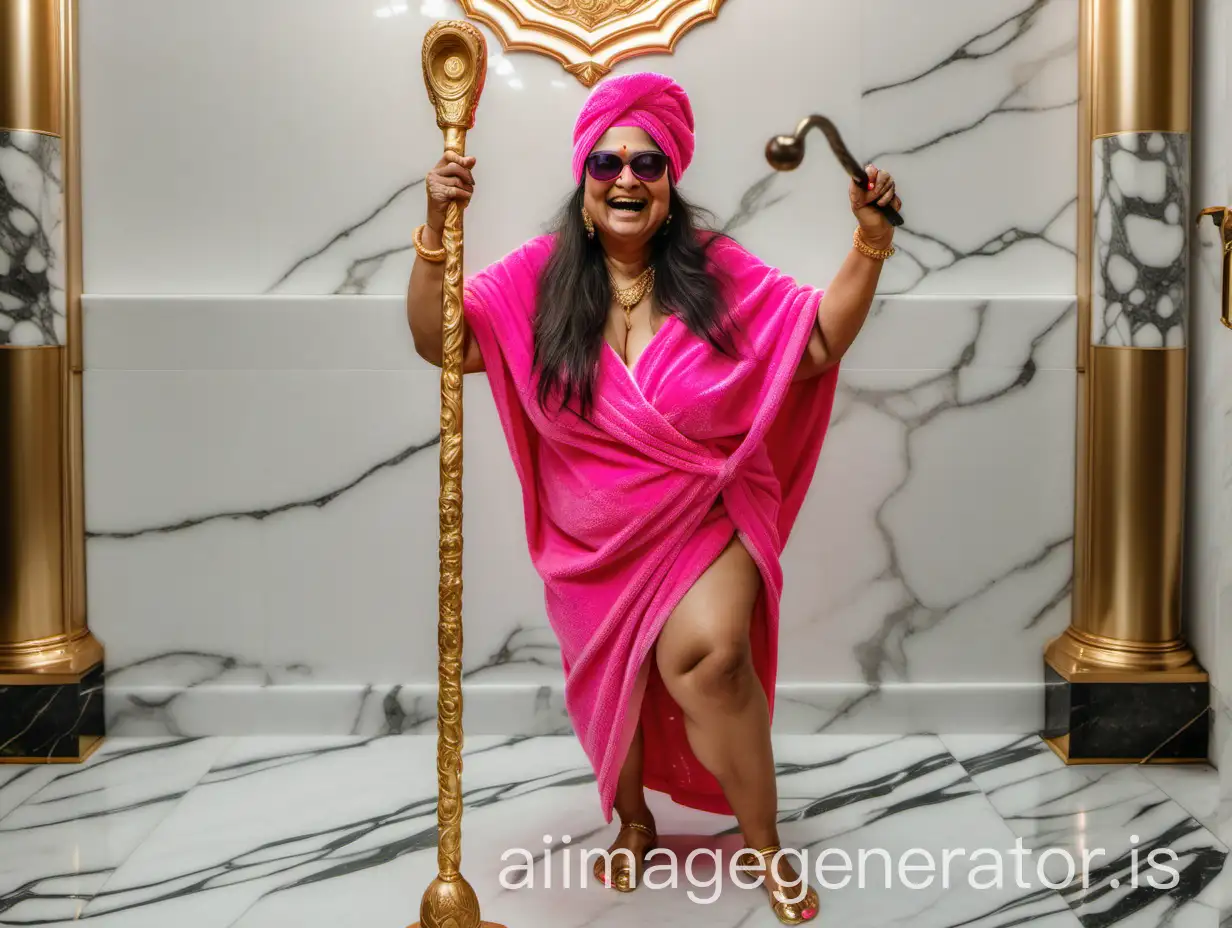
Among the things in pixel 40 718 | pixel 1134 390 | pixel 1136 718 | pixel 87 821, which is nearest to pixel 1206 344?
pixel 1134 390

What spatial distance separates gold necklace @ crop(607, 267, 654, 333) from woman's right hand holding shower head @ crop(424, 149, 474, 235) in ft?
1.41

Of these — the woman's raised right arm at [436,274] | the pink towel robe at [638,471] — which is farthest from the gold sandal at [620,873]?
the woman's raised right arm at [436,274]

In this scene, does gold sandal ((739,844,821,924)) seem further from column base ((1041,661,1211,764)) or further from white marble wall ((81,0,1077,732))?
column base ((1041,661,1211,764))

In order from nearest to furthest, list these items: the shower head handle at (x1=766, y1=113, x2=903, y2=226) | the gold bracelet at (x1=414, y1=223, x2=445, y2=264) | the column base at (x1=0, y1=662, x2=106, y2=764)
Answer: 1. the shower head handle at (x1=766, y1=113, x2=903, y2=226)
2. the gold bracelet at (x1=414, y1=223, x2=445, y2=264)
3. the column base at (x1=0, y1=662, x2=106, y2=764)

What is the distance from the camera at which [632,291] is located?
252 cm

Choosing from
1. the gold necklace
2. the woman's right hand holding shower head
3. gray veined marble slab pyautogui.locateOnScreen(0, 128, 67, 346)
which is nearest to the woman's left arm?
the gold necklace

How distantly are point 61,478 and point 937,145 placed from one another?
2.60m

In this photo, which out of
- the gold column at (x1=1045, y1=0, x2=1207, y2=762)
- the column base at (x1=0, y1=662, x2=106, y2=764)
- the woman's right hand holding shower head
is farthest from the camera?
the column base at (x1=0, y1=662, x2=106, y2=764)

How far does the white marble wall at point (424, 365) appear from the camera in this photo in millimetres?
3328

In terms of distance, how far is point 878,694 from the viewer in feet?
11.3

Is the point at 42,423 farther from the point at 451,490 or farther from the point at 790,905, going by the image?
the point at 790,905

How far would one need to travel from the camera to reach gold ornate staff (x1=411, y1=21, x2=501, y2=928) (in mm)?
2223

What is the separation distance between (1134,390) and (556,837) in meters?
1.90

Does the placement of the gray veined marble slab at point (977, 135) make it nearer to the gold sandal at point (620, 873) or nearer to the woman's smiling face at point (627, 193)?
Answer: the woman's smiling face at point (627, 193)
